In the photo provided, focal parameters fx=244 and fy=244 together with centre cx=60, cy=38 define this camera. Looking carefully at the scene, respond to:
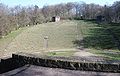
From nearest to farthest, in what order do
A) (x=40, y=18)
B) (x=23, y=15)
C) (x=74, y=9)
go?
(x=23, y=15), (x=40, y=18), (x=74, y=9)

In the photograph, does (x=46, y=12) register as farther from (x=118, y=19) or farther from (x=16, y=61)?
(x=16, y=61)

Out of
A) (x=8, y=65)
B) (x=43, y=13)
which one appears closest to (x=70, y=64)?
(x=8, y=65)

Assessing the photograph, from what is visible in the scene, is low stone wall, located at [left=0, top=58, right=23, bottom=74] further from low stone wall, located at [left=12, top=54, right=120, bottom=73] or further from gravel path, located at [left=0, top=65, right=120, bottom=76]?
gravel path, located at [left=0, top=65, right=120, bottom=76]

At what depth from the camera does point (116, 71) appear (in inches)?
475

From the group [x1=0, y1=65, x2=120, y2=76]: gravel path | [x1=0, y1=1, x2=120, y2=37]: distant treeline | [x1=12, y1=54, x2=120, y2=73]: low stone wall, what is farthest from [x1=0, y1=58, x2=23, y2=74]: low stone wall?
[x1=0, y1=1, x2=120, y2=37]: distant treeline

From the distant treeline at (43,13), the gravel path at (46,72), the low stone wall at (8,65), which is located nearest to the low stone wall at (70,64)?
the gravel path at (46,72)

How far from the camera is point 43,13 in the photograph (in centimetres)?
7169

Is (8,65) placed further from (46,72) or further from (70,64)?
(70,64)

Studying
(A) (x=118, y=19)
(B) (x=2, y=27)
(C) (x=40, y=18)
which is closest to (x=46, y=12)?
(C) (x=40, y=18)

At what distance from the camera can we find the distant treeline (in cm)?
3974

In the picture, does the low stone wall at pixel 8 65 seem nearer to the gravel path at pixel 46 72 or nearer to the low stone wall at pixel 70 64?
the low stone wall at pixel 70 64

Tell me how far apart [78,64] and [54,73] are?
4.34 feet

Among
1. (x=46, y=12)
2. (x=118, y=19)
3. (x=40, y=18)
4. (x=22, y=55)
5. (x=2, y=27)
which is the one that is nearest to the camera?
(x=22, y=55)

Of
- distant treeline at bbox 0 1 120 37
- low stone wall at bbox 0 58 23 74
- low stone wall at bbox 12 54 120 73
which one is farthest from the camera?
distant treeline at bbox 0 1 120 37
